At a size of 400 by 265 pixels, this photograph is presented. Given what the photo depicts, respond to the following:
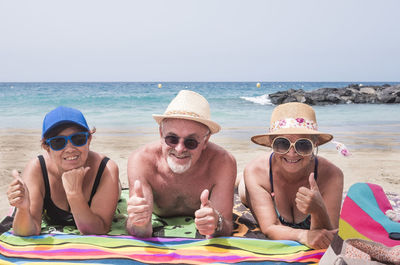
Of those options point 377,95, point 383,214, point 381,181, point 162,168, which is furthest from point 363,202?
point 377,95

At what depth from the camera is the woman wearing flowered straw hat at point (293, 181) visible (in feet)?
9.43

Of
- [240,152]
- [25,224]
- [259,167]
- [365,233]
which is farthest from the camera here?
[240,152]

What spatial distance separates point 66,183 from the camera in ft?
9.43

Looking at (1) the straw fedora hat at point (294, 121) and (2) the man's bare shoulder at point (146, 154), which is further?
(2) the man's bare shoulder at point (146, 154)

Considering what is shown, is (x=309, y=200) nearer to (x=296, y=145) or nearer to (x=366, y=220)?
(x=366, y=220)

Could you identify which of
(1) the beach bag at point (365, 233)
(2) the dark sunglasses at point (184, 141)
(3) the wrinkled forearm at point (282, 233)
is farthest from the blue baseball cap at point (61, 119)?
(1) the beach bag at point (365, 233)

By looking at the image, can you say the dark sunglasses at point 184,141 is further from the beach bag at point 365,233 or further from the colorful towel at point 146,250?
the beach bag at point 365,233

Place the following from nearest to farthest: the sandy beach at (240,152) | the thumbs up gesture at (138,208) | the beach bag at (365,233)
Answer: the beach bag at (365,233) < the thumbs up gesture at (138,208) < the sandy beach at (240,152)

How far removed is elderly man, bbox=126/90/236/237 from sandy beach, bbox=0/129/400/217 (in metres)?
1.51

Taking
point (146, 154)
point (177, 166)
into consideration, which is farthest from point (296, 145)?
point (146, 154)

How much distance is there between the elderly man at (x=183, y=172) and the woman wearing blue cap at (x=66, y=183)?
26 centimetres

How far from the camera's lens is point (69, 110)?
3041 millimetres

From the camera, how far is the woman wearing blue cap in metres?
2.87

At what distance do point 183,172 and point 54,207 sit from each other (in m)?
1.25
